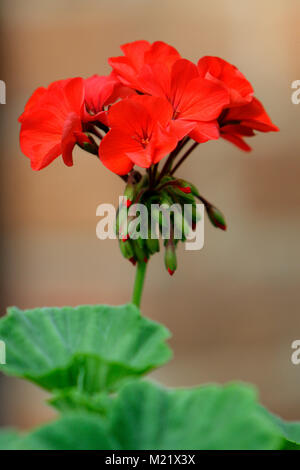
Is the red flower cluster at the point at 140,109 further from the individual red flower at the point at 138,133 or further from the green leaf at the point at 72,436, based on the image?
the green leaf at the point at 72,436

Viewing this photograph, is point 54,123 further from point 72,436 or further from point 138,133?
point 72,436

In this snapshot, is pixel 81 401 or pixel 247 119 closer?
pixel 81 401

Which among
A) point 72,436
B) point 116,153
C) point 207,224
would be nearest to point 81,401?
point 72,436

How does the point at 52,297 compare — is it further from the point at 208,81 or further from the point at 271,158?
the point at 208,81

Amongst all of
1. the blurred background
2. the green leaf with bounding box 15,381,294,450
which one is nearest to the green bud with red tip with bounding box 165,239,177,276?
the green leaf with bounding box 15,381,294,450

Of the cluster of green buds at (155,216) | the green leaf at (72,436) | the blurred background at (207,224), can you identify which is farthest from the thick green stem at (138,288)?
the blurred background at (207,224)

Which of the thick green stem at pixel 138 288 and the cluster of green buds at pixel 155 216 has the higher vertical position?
the cluster of green buds at pixel 155 216

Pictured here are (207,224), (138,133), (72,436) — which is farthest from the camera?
(207,224)
